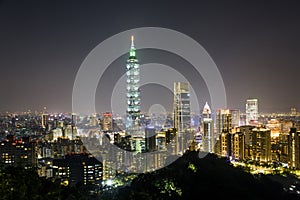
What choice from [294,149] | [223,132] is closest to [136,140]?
[223,132]

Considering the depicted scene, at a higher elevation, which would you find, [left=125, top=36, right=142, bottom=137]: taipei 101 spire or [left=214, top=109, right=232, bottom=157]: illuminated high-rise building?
[left=125, top=36, right=142, bottom=137]: taipei 101 spire

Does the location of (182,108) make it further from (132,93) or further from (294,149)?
(294,149)

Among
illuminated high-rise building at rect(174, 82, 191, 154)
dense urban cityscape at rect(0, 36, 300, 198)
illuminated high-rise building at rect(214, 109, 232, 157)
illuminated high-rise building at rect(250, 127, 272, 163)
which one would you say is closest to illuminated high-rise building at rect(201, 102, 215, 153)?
dense urban cityscape at rect(0, 36, 300, 198)

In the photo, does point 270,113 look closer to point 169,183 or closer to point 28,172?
point 169,183

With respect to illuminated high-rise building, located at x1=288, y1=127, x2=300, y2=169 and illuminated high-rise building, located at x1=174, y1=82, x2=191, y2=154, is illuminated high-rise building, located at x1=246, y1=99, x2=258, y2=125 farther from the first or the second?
illuminated high-rise building, located at x1=288, y1=127, x2=300, y2=169

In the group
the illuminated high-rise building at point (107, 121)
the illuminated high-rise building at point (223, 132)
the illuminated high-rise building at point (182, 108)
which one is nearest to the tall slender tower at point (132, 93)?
the illuminated high-rise building at point (107, 121)

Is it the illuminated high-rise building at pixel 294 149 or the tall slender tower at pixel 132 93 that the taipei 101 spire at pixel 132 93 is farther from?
the illuminated high-rise building at pixel 294 149
